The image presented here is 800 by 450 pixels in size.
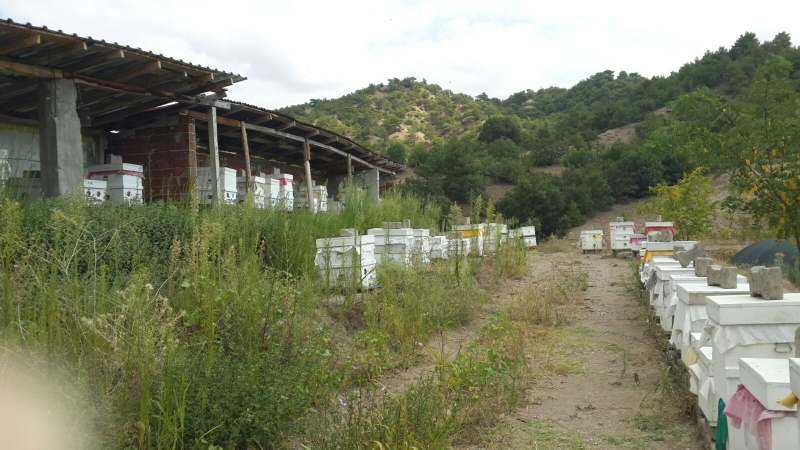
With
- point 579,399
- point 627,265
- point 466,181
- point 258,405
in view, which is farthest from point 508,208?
point 258,405

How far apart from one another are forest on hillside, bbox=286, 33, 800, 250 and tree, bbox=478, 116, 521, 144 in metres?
0.08

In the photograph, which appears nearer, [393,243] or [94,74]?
[94,74]

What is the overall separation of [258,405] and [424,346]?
3.25 m

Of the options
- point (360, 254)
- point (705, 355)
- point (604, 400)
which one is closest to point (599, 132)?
point (360, 254)

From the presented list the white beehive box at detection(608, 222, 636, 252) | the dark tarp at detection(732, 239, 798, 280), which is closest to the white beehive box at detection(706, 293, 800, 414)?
the dark tarp at detection(732, 239, 798, 280)

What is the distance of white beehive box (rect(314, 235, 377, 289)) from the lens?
24.3 ft

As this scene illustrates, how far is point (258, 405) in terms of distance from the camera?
3.49 m

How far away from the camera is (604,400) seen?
5.09m

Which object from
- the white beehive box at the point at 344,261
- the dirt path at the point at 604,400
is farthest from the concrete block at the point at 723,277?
the white beehive box at the point at 344,261

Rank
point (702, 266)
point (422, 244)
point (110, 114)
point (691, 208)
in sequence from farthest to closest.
A: point (691, 208) < point (110, 114) < point (422, 244) < point (702, 266)

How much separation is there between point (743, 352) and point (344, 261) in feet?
16.0

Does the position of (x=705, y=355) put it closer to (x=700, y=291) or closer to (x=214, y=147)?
(x=700, y=291)

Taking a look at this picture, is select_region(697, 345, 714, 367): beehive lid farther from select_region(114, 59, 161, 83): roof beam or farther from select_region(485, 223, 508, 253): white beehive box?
select_region(485, 223, 508, 253): white beehive box

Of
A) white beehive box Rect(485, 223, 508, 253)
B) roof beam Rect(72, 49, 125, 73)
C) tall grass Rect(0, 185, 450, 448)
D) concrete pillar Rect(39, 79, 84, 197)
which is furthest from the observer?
white beehive box Rect(485, 223, 508, 253)
